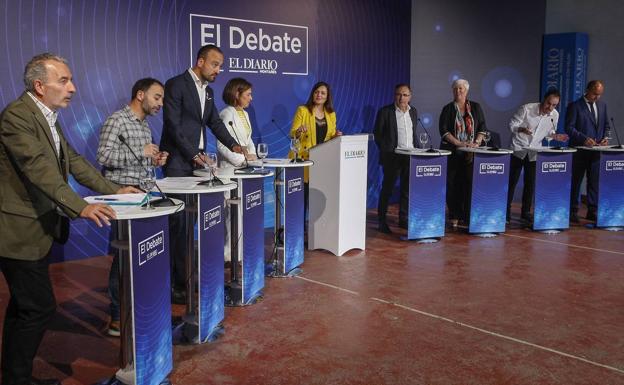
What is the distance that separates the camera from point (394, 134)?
21.4 ft

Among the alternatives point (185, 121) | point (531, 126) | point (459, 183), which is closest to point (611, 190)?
point (531, 126)

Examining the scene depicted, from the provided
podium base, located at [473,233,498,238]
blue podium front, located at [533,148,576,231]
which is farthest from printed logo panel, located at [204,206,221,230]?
blue podium front, located at [533,148,576,231]

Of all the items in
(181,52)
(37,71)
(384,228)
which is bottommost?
(384,228)

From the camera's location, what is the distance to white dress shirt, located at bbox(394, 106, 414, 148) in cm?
658

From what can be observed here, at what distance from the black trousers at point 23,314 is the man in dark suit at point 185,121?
4.61 feet

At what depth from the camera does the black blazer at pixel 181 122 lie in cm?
417

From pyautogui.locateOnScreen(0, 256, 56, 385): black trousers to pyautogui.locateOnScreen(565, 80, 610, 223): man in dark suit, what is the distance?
253 inches

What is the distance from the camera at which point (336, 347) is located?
350 centimetres

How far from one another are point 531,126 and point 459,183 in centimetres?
110

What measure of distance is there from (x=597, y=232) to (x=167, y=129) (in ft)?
16.9

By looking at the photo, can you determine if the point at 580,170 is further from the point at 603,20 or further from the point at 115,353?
the point at 115,353

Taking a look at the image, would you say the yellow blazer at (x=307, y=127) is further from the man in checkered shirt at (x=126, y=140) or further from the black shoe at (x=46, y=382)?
the black shoe at (x=46, y=382)

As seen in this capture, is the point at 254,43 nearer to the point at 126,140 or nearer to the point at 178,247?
the point at 126,140

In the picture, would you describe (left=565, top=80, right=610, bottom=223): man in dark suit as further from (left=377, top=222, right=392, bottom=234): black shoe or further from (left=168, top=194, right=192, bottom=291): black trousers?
(left=168, top=194, right=192, bottom=291): black trousers
